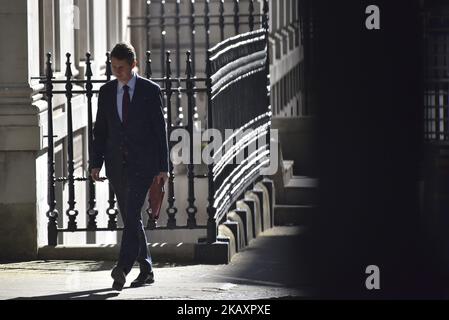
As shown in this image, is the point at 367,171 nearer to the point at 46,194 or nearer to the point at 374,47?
the point at 374,47

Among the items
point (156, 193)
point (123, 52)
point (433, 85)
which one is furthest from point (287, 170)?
point (433, 85)

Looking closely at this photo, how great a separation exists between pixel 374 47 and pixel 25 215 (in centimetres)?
682

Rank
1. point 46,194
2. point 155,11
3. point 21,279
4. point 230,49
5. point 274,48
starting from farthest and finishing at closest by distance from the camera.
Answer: point 274,48 < point 155,11 < point 230,49 < point 46,194 < point 21,279

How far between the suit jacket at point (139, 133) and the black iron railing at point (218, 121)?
1566 mm

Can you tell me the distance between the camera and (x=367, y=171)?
271cm

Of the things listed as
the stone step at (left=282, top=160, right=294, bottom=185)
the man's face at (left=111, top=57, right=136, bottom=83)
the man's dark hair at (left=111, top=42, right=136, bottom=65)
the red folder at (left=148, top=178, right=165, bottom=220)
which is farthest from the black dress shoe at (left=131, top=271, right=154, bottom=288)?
the stone step at (left=282, top=160, right=294, bottom=185)

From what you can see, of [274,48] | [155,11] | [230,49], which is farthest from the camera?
Result: [274,48]

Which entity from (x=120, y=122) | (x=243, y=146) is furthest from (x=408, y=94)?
(x=243, y=146)

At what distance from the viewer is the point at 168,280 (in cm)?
812

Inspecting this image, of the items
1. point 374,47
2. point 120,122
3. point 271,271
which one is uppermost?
point 374,47

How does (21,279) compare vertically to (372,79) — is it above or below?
below

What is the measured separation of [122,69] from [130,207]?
800 millimetres

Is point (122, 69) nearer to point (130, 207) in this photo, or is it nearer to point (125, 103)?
point (125, 103)

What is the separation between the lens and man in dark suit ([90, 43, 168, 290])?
732 cm
